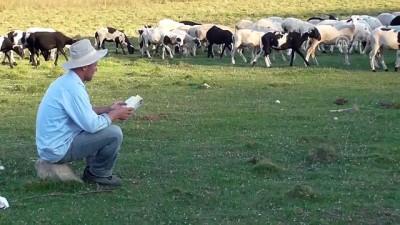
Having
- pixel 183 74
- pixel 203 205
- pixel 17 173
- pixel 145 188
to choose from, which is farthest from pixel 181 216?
pixel 183 74

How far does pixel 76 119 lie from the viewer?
869 centimetres

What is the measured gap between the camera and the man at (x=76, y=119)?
28.5 feet

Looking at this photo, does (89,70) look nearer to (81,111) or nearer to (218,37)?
(81,111)

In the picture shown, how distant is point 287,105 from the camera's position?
16344mm

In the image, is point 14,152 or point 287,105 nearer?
point 14,152

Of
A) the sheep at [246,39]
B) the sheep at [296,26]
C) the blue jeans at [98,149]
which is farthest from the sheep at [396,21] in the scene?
the blue jeans at [98,149]


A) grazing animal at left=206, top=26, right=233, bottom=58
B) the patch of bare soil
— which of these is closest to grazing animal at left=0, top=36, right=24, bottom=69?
grazing animal at left=206, top=26, right=233, bottom=58

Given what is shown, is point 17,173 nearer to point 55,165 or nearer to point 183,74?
point 55,165

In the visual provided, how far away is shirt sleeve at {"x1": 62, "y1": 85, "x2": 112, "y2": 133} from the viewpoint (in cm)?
864

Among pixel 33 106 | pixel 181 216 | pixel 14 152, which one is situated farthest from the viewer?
pixel 33 106

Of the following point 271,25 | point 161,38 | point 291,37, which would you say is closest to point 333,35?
point 291,37

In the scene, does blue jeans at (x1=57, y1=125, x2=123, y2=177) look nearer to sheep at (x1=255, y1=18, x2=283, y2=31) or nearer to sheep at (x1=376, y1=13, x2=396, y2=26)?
sheep at (x1=255, y1=18, x2=283, y2=31)

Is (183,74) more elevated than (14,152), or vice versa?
(14,152)

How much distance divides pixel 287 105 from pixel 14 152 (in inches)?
267
